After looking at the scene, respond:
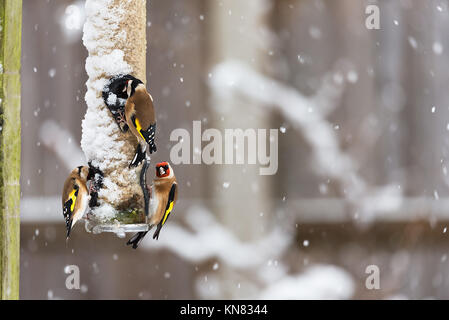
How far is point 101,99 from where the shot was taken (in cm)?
97

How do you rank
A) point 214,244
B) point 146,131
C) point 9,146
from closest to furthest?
point 9,146
point 146,131
point 214,244

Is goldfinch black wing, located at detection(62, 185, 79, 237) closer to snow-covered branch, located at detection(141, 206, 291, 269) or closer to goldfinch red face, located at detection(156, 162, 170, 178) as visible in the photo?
goldfinch red face, located at detection(156, 162, 170, 178)

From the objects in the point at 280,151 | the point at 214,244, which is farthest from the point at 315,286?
the point at 280,151

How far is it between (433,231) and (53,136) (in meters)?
1.40

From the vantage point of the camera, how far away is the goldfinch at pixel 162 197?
935 millimetres

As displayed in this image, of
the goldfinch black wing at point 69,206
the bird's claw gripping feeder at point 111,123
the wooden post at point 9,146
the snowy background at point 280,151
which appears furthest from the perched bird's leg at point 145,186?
→ the snowy background at point 280,151

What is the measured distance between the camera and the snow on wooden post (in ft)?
3.18

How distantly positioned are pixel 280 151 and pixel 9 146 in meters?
1.37

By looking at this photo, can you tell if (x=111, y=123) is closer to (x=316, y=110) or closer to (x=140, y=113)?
(x=140, y=113)

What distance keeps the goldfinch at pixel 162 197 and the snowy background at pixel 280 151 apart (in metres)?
0.98

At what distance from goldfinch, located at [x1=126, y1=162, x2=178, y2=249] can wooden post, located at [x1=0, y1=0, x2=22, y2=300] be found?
0.24 m

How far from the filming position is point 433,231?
2.02 meters

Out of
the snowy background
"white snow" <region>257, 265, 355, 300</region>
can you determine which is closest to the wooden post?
the snowy background
